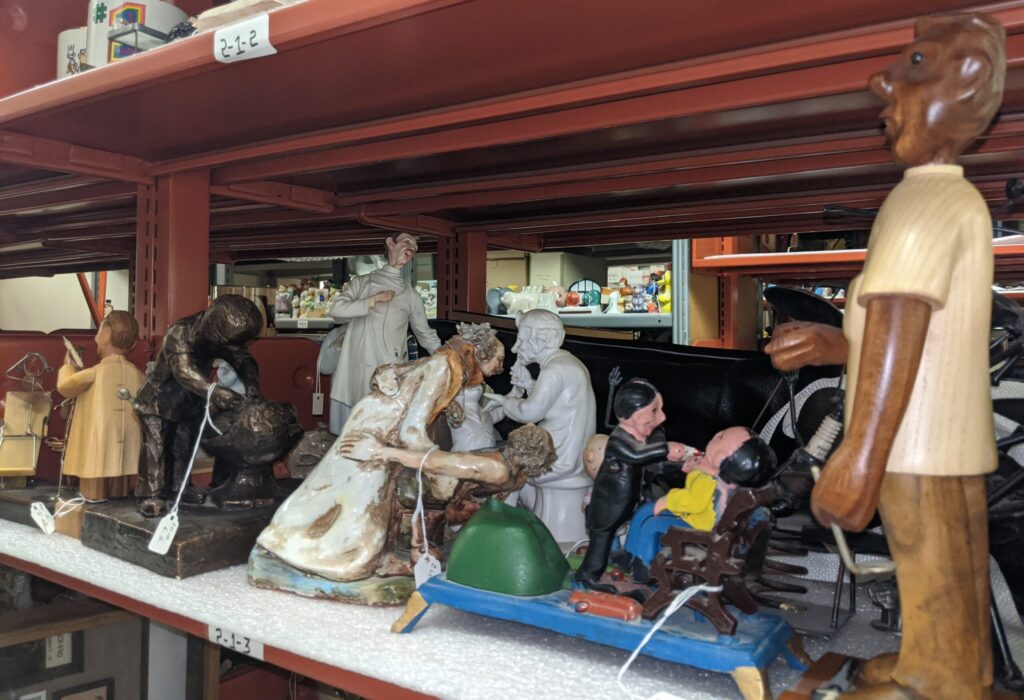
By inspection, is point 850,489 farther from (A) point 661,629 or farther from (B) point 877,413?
(A) point 661,629

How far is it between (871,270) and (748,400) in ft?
3.38

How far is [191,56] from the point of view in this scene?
3.47 feet

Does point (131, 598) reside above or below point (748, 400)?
below

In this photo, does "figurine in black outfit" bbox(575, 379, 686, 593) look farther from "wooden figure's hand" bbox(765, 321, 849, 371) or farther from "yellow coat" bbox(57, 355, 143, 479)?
"yellow coat" bbox(57, 355, 143, 479)

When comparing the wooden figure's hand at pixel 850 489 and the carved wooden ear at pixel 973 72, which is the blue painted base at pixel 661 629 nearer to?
the wooden figure's hand at pixel 850 489

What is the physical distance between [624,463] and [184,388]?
0.90m

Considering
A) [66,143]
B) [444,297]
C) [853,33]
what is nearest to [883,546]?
[853,33]

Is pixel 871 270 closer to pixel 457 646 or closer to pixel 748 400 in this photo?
pixel 457 646

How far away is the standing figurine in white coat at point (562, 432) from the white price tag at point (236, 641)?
1.63 feet

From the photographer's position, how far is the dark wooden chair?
88 centimetres

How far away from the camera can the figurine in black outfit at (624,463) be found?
39.7 inches

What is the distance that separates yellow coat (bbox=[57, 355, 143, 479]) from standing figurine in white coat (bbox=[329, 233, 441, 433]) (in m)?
0.44

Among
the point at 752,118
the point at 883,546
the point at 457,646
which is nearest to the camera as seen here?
the point at 457,646

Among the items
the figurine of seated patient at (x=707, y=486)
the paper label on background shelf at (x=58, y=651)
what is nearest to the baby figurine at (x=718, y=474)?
the figurine of seated patient at (x=707, y=486)
